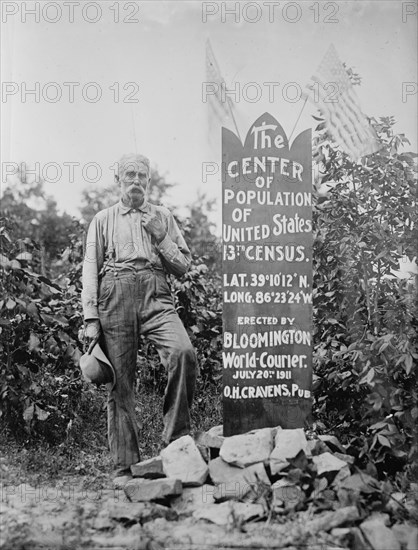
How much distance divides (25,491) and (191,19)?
359cm

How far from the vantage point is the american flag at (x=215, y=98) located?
193 inches

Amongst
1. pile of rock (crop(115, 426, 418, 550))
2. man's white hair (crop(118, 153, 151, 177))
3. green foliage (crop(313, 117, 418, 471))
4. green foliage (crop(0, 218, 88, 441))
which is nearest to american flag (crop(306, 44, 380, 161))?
green foliage (crop(313, 117, 418, 471))

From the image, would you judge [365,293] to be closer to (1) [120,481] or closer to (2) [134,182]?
(2) [134,182]

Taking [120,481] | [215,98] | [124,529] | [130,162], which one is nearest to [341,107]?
[215,98]

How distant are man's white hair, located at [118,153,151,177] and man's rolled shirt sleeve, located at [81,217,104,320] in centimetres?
41

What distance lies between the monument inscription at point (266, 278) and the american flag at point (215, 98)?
0.39 metres

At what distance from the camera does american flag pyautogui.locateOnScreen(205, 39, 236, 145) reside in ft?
16.1

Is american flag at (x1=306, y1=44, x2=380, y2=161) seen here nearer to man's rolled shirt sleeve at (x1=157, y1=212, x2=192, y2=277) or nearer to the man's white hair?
the man's white hair

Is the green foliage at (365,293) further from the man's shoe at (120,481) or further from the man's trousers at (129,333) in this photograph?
the man's shoe at (120,481)

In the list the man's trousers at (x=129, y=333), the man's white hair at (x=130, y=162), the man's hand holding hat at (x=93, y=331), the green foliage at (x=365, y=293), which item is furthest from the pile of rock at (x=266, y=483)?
the man's white hair at (x=130, y=162)

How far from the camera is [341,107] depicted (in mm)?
5016

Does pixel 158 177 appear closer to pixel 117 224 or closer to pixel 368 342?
pixel 117 224

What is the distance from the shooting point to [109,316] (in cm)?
444

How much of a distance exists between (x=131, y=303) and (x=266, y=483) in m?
1.49
